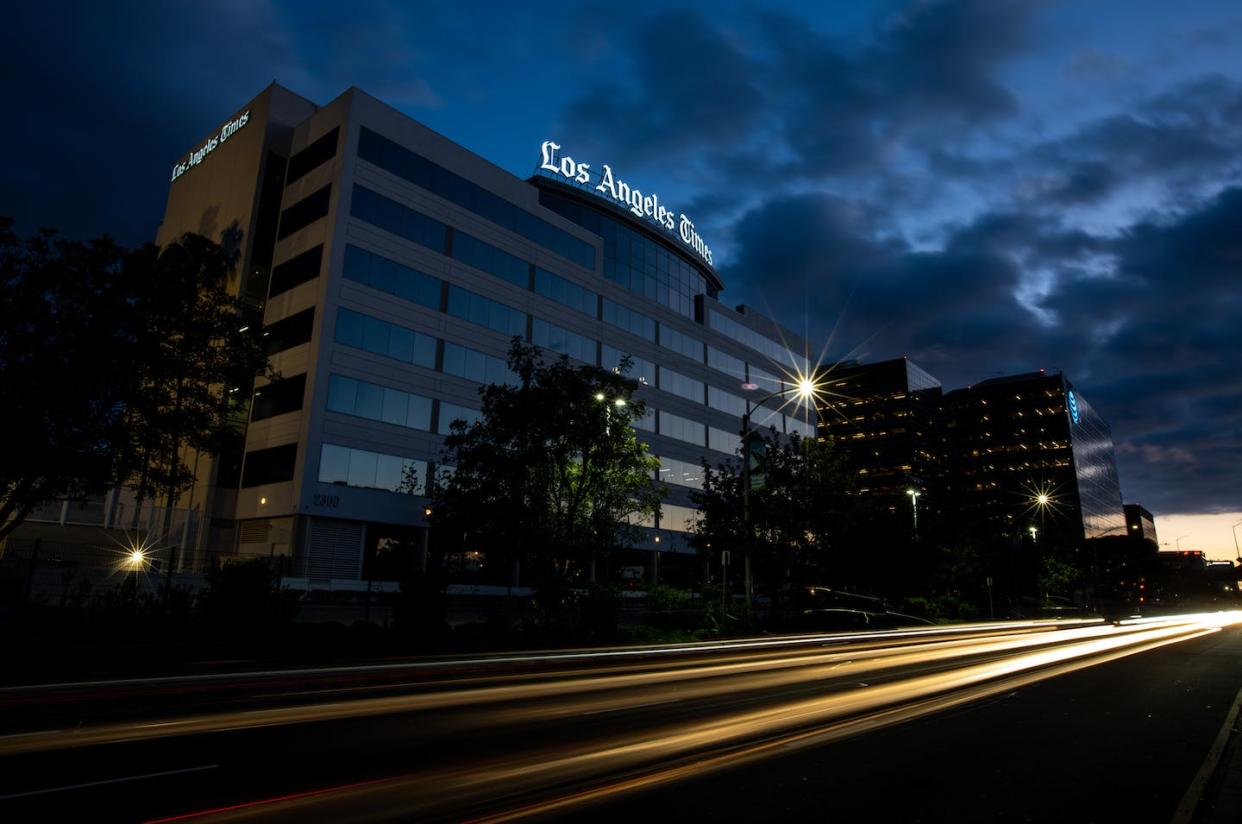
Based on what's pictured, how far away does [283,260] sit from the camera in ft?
159

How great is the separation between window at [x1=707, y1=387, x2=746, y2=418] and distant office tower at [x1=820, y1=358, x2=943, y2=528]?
90.3 m

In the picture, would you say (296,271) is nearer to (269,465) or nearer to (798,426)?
(269,465)

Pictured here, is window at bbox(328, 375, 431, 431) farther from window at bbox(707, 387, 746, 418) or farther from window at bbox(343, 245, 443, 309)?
window at bbox(707, 387, 746, 418)

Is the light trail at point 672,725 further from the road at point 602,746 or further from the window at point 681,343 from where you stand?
the window at point 681,343

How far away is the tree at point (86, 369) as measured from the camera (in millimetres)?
26188

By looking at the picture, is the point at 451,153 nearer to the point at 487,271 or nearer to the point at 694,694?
the point at 487,271

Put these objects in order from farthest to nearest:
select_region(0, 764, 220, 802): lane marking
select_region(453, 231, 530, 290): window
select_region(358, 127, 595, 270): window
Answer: select_region(453, 231, 530, 290): window < select_region(358, 127, 595, 270): window < select_region(0, 764, 220, 802): lane marking

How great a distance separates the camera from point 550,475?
93.9ft

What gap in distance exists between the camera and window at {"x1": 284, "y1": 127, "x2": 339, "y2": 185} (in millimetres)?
48031

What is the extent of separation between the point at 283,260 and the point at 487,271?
Answer: 13390 millimetres

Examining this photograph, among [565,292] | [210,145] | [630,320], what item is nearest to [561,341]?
[565,292]

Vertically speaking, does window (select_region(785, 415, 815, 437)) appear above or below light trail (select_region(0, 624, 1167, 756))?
above

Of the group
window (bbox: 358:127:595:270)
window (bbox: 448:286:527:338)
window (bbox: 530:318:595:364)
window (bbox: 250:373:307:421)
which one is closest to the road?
window (bbox: 250:373:307:421)

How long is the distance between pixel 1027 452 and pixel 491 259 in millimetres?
173425
